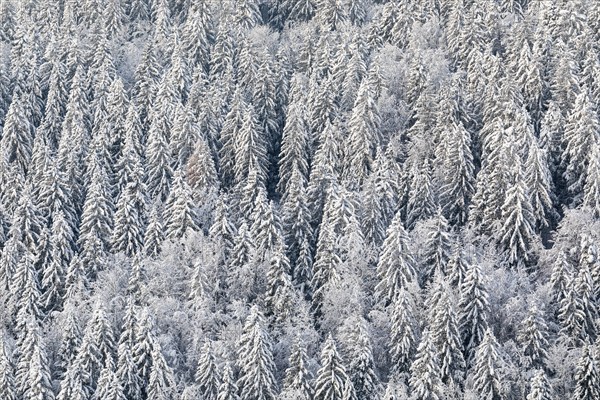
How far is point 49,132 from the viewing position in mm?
119688

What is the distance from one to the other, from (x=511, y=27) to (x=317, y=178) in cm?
3092

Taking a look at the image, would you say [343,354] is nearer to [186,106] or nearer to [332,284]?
[332,284]

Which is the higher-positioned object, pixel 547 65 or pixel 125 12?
pixel 547 65

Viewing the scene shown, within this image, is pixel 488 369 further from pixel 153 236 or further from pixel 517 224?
pixel 153 236

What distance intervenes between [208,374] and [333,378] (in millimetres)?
9101

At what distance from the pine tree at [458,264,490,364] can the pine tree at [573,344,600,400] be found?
8.04 meters

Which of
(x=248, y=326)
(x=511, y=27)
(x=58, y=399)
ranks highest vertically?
(x=511, y=27)

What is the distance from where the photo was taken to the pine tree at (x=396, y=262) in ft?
310

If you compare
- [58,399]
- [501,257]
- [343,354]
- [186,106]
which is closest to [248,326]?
[343,354]

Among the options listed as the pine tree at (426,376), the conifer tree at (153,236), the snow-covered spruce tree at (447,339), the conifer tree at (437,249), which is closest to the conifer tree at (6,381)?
the conifer tree at (153,236)

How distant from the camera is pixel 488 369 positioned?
285 feet

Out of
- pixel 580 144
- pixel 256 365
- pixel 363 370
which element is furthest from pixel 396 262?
pixel 580 144

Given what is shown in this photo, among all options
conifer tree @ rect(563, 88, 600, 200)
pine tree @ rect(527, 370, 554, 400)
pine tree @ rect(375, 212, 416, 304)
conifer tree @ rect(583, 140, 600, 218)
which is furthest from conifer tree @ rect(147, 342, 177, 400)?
conifer tree @ rect(563, 88, 600, 200)

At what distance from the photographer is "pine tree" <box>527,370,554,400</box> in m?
→ 83.4
